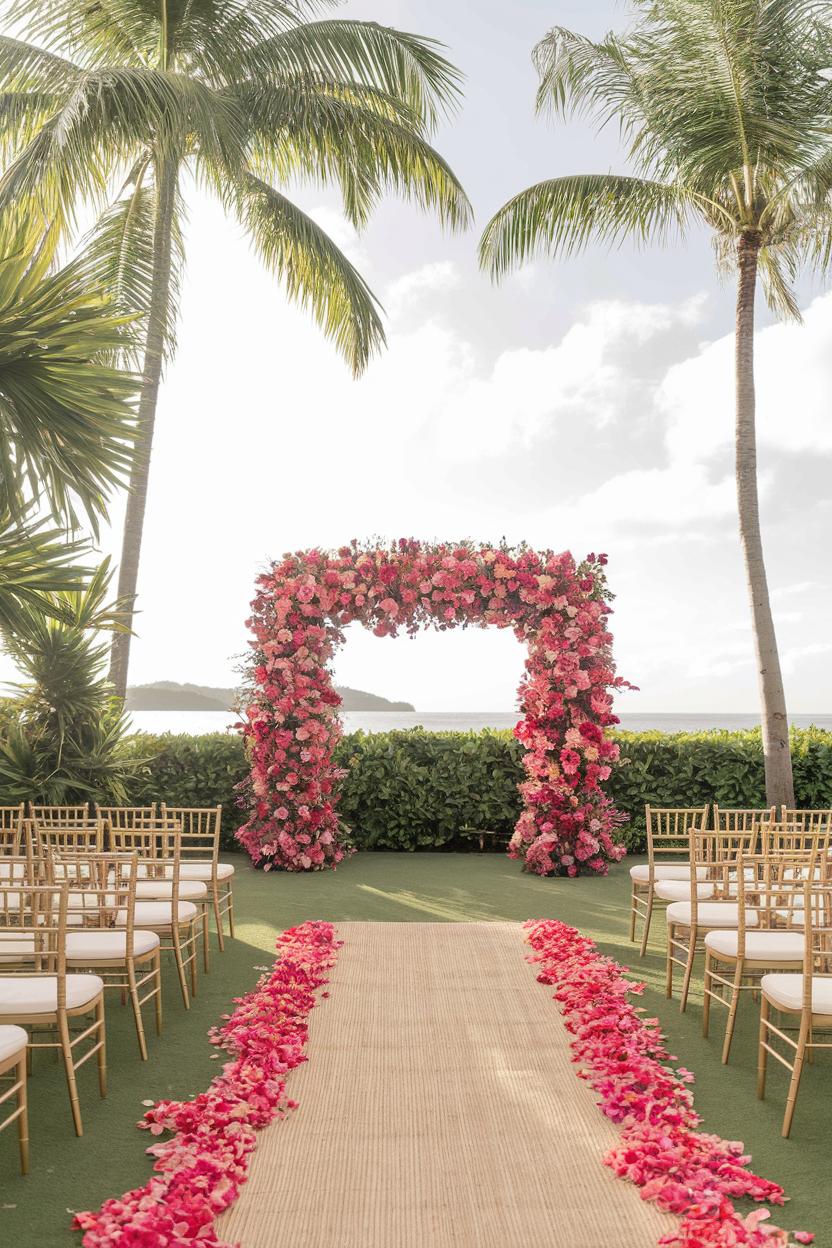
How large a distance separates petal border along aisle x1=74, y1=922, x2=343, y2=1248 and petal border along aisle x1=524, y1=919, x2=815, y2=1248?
4.23 ft

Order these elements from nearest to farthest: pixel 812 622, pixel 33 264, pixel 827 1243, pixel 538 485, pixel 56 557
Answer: pixel 827 1243
pixel 33 264
pixel 56 557
pixel 538 485
pixel 812 622

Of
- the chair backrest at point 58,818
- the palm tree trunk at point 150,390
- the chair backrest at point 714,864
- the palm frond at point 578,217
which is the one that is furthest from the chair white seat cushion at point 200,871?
the palm frond at point 578,217

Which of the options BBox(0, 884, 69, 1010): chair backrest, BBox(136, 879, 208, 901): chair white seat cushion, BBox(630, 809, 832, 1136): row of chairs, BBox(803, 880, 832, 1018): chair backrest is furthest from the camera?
BBox(136, 879, 208, 901): chair white seat cushion

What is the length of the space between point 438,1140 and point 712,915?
86.5 inches

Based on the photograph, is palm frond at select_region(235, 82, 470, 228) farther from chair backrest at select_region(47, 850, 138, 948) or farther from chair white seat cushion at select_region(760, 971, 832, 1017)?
chair white seat cushion at select_region(760, 971, 832, 1017)

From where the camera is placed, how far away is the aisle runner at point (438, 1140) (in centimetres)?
265

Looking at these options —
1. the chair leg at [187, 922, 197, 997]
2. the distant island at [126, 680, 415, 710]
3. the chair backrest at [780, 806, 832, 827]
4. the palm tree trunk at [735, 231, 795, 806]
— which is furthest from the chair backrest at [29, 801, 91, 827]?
the distant island at [126, 680, 415, 710]

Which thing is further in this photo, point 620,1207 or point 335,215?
point 335,215

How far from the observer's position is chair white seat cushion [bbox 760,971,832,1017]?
10.8 feet

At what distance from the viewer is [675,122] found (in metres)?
9.67

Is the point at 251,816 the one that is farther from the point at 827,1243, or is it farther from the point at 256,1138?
the point at 827,1243

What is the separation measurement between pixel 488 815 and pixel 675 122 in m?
7.91

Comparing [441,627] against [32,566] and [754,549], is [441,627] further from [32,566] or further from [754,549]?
[32,566]

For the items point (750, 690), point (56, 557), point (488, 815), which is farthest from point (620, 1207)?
point (750, 690)
